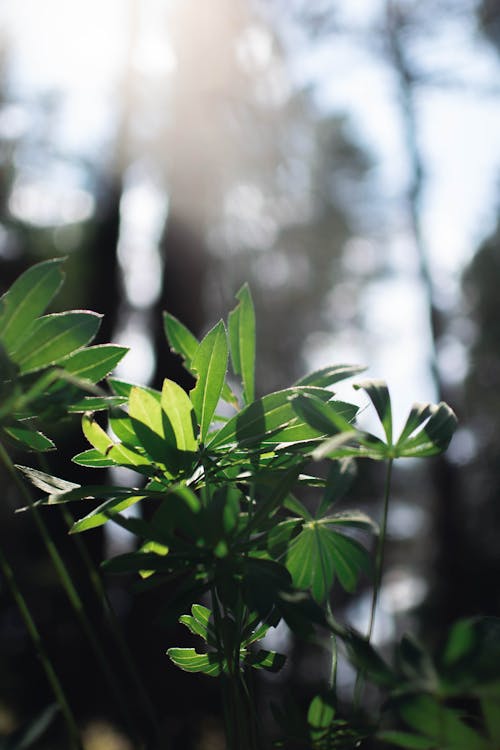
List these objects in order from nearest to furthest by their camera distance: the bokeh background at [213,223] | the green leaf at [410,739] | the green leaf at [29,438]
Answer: the green leaf at [410,739] → the green leaf at [29,438] → the bokeh background at [213,223]

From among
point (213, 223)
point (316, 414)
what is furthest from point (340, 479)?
point (213, 223)

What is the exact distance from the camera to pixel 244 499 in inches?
16.9

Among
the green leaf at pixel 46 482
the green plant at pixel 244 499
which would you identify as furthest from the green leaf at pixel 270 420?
the green leaf at pixel 46 482

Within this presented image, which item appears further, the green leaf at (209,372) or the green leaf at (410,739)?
the green leaf at (209,372)

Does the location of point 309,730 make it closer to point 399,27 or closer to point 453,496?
point 453,496

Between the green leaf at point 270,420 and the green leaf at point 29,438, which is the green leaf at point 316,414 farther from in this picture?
the green leaf at point 29,438

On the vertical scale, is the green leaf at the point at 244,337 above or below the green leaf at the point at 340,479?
above

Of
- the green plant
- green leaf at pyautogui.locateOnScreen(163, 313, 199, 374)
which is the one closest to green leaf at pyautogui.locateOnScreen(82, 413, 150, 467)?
the green plant

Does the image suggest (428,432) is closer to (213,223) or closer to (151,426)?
(151,426)

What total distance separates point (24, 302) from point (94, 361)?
5 cm

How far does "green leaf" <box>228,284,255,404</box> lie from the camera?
1.54 feet

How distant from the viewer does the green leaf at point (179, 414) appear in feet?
1.21

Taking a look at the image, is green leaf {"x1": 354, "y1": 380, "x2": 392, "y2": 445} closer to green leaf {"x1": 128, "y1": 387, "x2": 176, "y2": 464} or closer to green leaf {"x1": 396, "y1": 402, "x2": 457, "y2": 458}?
green leaf {"x1": 396, "y1": 402, "x2": 457, "y2": 458}

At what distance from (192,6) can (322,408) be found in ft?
17.0
